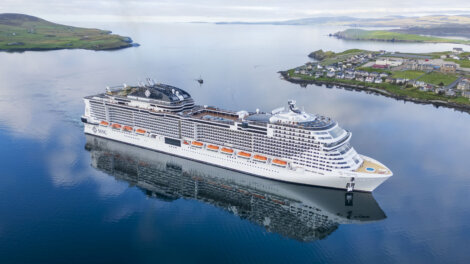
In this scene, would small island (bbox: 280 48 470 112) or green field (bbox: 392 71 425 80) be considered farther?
green field (bbox: 392 71 425 80)

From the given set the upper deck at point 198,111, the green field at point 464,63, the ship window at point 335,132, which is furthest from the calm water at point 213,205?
the green field at point 464,63

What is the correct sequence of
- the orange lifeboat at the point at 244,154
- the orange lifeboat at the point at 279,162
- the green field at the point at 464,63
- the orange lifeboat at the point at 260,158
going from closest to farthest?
the orange lifeboat at the point at 279,162
the orange lifeboat at the point at 260,158
the orange lifeboat at the point at 244,154
the green field at the point at 464,63

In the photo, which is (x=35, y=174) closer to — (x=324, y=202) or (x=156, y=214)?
(x=156, y=214)

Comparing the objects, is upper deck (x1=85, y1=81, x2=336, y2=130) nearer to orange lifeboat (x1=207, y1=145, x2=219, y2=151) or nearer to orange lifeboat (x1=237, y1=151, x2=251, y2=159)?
orange lifeboat (x1=207, y1=145, x2=219, y2=151)

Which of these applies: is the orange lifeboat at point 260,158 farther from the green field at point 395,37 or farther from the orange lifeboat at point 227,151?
the green field at point 395,37

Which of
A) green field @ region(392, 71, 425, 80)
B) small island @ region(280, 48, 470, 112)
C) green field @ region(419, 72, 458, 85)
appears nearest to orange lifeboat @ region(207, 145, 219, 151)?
small island @ region(280, 48, 470, 112)

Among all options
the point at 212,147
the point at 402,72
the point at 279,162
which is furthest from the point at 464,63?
the point at 212,147

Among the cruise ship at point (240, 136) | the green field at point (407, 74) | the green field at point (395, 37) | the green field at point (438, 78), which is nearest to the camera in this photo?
the cruise ship at point (240, 136)

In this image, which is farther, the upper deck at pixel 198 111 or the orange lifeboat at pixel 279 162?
the upper deck at pixel 198 111
